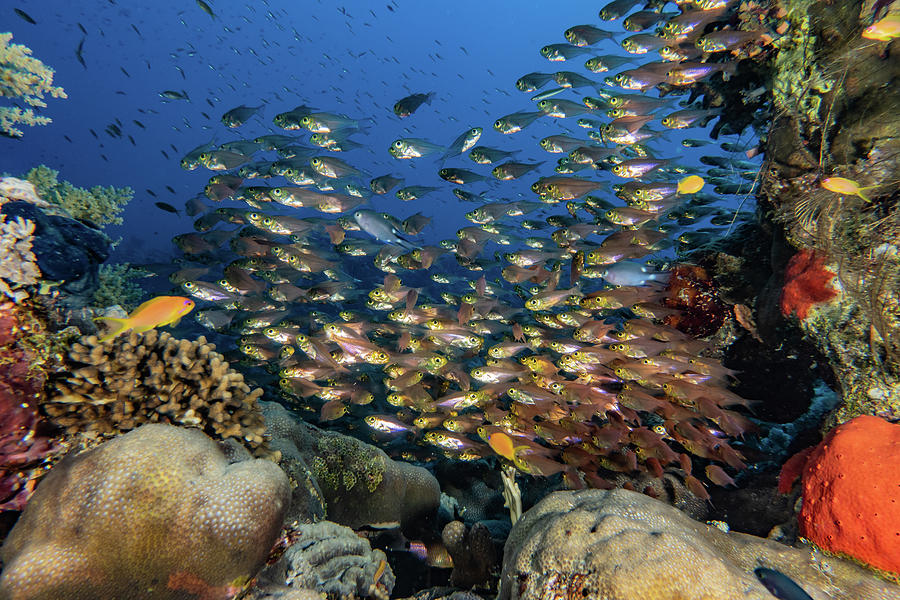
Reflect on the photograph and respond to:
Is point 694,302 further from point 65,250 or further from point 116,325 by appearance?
point 65,250

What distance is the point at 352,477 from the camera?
5.38 metres

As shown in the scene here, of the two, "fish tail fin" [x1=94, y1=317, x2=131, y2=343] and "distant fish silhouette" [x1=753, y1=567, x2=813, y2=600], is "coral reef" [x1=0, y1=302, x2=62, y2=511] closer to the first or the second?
"fish tail fin" [x1=94, y1=317, x2=131, y2=343]

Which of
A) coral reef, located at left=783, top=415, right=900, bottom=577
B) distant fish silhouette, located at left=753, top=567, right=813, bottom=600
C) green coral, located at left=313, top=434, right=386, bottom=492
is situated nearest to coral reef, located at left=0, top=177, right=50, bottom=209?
green coral, located at left=313, top=434, right=386, bottom=492

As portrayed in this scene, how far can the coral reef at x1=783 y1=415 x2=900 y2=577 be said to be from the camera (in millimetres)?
3025

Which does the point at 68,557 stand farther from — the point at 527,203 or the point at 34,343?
the point at 527,203

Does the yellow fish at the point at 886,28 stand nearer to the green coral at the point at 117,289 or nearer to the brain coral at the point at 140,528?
the brain coral at the point at 140,528

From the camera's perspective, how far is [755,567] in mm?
3027

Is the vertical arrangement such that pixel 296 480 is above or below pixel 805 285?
below

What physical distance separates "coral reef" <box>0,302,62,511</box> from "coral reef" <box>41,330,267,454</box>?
13cm

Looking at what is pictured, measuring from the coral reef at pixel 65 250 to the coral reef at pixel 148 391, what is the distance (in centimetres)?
90

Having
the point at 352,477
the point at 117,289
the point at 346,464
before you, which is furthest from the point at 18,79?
the point at 352,477

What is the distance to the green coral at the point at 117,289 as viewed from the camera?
22.6 feet

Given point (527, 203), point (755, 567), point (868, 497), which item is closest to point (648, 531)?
point (755, 567)

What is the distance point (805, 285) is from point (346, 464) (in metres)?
6.34
